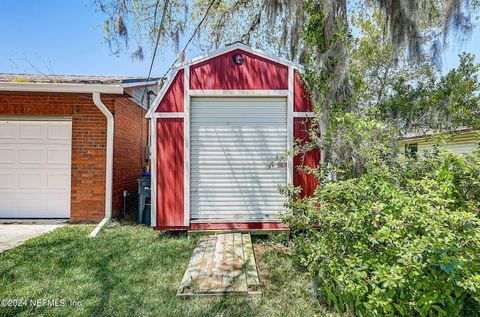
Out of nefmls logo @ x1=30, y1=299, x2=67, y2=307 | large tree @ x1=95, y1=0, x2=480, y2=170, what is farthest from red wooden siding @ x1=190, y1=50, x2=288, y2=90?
nefmls logo @ x1=30, y1=299, x2=67, y2=307

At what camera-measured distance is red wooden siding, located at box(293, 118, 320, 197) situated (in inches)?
187

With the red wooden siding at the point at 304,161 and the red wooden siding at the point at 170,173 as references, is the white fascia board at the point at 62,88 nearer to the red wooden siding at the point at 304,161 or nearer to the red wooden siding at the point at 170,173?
the red wooden siding at the point at 170,173

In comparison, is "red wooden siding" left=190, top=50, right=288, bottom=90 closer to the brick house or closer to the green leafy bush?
the brick house

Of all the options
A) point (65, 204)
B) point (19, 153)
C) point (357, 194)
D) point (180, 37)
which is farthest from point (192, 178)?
point (19, 153)

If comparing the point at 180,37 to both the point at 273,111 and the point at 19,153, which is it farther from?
the point at 19,153

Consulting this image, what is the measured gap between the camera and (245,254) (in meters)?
3.79

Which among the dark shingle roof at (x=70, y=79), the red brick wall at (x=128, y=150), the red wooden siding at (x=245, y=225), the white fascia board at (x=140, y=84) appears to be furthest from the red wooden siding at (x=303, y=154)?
the red brick wall at (x=128, y=150)

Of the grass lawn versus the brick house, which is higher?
the brick house

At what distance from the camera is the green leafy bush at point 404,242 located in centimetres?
212

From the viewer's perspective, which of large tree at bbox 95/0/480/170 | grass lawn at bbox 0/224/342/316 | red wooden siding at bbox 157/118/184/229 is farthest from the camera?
red wooden siding at bbox 157/118/184/229

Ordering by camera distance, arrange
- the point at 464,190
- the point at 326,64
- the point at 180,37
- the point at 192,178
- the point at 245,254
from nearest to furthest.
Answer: the point at 464,190 < the point at 245,254 < the point at 326,64 < the point at 192,178 < the point at 180,37

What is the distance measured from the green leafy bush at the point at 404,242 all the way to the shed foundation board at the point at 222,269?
0.78m

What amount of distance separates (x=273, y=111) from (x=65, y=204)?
16.2ft

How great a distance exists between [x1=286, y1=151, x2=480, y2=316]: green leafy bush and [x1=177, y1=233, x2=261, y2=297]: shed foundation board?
2.55 feet
